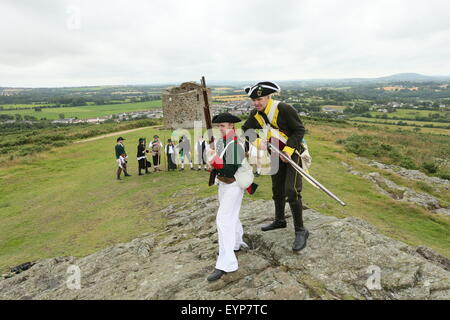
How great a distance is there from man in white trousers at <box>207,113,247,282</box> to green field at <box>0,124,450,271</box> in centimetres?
258

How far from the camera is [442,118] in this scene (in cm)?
7069

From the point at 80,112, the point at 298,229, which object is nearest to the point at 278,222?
the point at 298,229

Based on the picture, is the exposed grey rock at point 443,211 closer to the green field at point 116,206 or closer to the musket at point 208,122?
the green field at point 116,206

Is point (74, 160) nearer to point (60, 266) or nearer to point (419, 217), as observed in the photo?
point (60, 266)

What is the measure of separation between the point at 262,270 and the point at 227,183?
149 cm

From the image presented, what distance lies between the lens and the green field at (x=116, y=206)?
8203mm

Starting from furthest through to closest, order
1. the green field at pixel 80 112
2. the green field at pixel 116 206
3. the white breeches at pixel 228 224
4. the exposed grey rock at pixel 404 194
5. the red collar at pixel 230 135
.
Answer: the green field at pixel 80 112 < the exposed grey rock at pixel 404 194 < the green field at pixel 116 206 < the red collar at pixel 230 135 < the white breeches at pixel 228 224

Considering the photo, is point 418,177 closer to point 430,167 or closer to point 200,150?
point 430,167

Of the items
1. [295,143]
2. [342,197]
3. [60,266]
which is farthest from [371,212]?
[60,266]

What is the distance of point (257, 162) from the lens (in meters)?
5.08

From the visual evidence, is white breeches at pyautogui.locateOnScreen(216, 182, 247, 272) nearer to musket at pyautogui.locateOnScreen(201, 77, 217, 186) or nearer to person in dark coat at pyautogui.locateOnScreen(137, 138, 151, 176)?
musket at pyautogui.locateOnScreen(201, 77, 217, 186)

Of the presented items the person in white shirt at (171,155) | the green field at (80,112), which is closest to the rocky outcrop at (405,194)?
the person in white shirt at (171,155)

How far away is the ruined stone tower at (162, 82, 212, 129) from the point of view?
28.4 m

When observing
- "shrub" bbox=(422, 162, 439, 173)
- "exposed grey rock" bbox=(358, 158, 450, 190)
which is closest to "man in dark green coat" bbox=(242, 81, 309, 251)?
"exposed grey rock" bbox=(358, 158, 450, 190)
